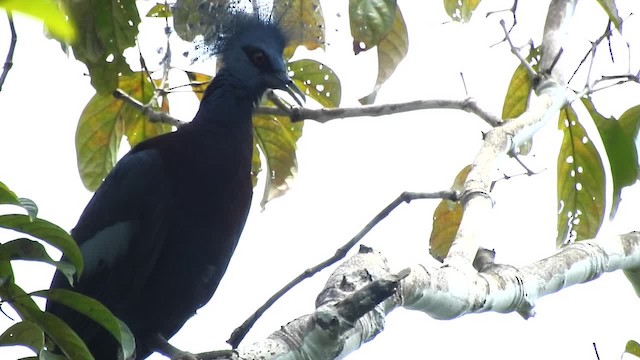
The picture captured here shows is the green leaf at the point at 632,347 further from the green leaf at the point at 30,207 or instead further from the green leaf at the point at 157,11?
the green leaf at the point at 157,11

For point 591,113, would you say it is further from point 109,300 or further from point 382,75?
point 109,300

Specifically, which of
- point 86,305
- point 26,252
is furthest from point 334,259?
point 26,252

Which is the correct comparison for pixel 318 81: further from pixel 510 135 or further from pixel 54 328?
pixel 54 328

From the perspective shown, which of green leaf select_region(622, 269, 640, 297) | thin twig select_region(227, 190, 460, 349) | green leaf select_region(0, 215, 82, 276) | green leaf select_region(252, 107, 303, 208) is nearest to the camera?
green leaf select_region(0, 215, 82, 276)

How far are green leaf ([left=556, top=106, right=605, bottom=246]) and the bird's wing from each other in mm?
1571

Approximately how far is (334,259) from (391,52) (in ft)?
3.63

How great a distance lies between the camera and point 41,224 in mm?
1602

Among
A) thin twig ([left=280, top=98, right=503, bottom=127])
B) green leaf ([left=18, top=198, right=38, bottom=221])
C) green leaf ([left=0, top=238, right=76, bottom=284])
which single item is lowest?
green leaf ([left=0, top=238, right=76, bottom=284])

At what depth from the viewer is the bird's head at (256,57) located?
10.5 ft

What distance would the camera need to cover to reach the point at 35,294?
64.1 inches

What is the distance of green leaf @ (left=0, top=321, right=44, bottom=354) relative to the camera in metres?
1.56

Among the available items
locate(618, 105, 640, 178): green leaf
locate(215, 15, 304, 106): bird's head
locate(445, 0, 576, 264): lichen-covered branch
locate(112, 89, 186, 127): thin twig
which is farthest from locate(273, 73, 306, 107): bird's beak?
locate(618, 105, 640, 178): green leaf

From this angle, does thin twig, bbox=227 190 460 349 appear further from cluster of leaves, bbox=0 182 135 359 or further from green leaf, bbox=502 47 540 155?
green leaf, bbox=502 47 540 155

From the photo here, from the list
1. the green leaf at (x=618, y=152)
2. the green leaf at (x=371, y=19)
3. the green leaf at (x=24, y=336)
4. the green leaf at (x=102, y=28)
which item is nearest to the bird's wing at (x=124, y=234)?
the green leaf at (x=102, y=28)
